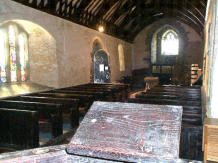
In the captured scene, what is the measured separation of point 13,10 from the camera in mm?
5168

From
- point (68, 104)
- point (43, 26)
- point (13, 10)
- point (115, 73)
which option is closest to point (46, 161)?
point (68, 104)

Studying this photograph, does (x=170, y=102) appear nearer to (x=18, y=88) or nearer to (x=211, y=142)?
(x=211, y=142)

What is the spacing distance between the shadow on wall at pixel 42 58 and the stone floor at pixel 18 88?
29cm

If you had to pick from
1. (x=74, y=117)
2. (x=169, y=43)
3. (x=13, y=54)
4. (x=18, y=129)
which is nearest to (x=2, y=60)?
(x=13, y=54)

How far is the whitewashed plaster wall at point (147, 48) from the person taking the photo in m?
13.7

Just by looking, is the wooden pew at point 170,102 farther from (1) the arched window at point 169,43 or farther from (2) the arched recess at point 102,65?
(1) the arched window at point 169,43

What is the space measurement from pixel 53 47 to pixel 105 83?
9.28ft

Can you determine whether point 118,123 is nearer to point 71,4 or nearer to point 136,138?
point 136,138

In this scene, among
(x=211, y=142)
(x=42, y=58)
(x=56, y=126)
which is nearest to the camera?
(x=211, y=142)

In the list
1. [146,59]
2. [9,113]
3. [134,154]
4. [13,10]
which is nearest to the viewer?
[134,154]

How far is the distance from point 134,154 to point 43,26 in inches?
238

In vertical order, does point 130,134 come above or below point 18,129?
above

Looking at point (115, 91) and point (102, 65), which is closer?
point (115, 91)

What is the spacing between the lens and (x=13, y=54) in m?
6.32
